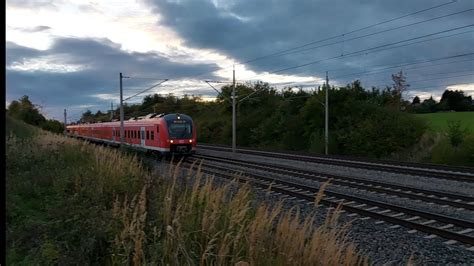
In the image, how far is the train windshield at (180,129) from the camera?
107 ft

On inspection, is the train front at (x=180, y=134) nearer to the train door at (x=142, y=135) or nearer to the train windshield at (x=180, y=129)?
the train windshield at (x=180, y=129)

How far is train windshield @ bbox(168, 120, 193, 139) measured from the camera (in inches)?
1281

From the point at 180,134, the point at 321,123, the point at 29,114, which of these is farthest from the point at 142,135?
the point at 29,114

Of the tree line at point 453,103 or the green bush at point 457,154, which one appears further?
the tree line at point 453,103

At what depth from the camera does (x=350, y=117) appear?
42719 mm

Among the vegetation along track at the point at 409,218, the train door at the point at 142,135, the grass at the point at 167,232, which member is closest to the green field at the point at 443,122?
the train door at the point at 142,135

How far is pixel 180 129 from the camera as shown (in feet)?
109

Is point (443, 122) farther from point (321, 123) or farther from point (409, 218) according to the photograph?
point (409, 218)

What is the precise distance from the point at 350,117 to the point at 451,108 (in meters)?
48.3

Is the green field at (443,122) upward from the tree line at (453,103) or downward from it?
downward

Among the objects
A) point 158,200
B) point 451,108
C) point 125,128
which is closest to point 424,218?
point 158,200

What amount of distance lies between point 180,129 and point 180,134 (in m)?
0.41

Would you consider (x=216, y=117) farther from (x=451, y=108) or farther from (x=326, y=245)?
(x=326, y=245)

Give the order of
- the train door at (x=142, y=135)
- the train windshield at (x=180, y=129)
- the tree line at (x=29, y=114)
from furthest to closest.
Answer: the tree line at (x=29, y=114) < the train door at (x=142, y=135) < the train windshield at (x=180, y=129)
